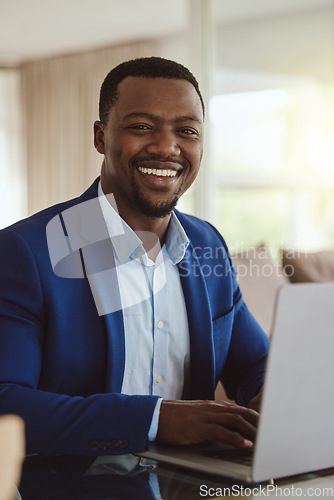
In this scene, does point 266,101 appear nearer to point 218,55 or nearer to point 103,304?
point 218,55

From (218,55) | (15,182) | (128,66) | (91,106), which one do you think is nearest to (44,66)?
(91,106)

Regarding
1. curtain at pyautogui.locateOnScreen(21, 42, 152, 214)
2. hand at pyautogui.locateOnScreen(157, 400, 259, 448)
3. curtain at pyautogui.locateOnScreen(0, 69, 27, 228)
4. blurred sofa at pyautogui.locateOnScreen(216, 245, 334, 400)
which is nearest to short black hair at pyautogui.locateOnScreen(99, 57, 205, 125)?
hand at pyautogui.locateOnScreen(157, 400, 259, 448)

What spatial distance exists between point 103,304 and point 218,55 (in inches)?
122

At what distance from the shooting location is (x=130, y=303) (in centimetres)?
135

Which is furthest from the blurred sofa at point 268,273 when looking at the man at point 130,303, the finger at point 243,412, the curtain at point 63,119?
the curtain at point 63,119

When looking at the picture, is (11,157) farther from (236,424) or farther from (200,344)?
(236,424)

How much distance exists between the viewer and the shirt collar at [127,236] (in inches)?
53.8

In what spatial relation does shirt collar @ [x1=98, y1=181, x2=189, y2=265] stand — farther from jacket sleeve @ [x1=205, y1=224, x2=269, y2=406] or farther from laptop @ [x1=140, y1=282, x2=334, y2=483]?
laptop @ [x1=140, y1=282, x2=334, y2=483]

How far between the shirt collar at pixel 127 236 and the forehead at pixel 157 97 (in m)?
0.20

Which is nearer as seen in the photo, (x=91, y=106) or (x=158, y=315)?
(x=158, y=315)

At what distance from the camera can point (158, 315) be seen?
137cm

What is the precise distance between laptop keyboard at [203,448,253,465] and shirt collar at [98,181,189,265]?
53cm

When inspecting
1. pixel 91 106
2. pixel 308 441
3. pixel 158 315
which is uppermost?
pixel 91 106

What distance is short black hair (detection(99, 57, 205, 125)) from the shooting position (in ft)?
4.57
